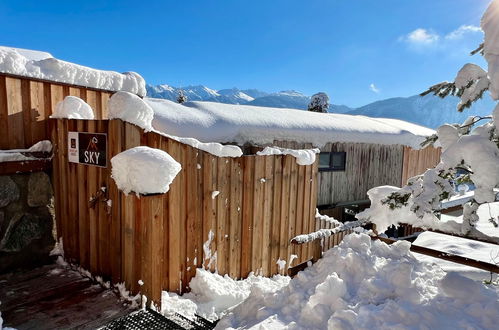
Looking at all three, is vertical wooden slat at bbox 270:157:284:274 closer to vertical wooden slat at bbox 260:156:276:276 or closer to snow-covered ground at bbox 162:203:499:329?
vertical wooden slat at bbox 260:156:276:276

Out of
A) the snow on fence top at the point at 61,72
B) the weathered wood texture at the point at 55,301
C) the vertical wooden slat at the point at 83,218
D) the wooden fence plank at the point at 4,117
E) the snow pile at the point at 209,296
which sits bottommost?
the snow pile at the point at 209,296

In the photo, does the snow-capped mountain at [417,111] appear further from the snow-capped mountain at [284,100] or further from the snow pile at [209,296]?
the snow pile at [209,296]

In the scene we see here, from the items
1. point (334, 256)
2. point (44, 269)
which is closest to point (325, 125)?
point (334, 256)

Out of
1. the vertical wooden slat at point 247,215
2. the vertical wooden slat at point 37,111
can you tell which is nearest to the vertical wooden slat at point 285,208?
the vertical wooden slat at point 247,215

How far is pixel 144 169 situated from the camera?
2850 mm

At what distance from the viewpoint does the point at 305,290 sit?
137 inches

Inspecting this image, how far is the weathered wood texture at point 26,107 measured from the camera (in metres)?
3.74

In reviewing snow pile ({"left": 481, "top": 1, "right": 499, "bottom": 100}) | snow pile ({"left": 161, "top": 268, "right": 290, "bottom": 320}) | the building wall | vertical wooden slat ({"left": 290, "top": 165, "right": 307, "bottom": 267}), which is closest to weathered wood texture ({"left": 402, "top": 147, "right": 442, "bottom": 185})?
the building wall

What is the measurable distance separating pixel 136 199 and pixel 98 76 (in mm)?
2448

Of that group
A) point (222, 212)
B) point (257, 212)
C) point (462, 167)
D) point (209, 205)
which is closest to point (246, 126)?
point (257, 212)

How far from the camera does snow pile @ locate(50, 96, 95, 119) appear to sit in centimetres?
386

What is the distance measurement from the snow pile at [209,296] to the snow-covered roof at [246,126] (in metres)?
4.39

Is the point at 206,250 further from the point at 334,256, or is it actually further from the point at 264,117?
the point at 264,117

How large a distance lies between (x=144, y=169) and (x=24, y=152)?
2.10 meters
